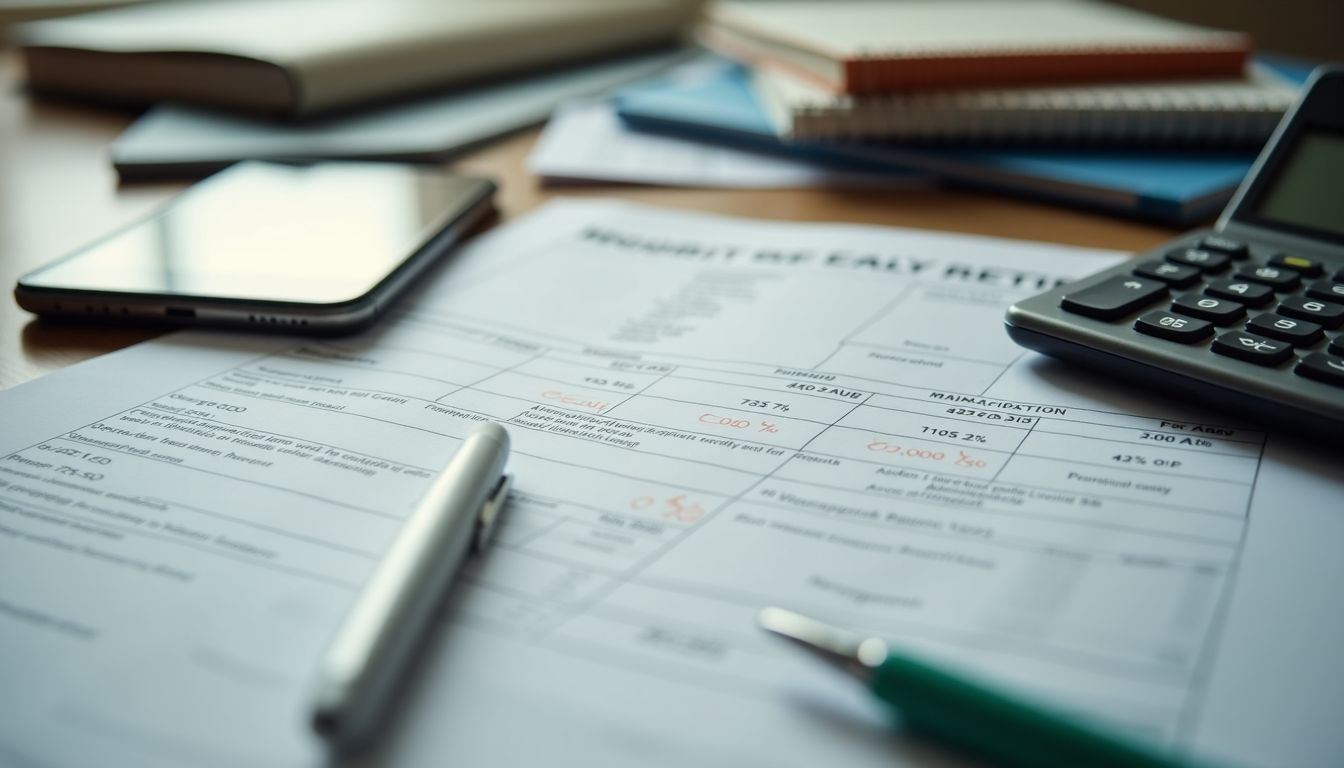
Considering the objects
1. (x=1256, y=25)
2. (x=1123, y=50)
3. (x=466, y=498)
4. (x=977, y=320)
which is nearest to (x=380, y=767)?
(x=466, y=498)

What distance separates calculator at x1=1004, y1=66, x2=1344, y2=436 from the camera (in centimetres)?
36

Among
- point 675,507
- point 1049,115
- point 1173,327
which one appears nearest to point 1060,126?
point 1049,115

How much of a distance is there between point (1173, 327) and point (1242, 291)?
0.05 meters

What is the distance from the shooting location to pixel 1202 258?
445 millimetres

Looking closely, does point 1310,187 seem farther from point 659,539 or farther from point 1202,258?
point 659,539

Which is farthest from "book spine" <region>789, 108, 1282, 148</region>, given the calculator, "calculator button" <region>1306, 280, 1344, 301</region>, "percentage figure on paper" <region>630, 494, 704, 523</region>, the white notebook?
"percentage figure on paper" <region>630, 494, 704, 523</region>

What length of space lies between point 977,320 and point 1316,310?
0.13m

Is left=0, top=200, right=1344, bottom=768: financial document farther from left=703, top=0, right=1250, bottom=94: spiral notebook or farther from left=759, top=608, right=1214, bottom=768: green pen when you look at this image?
left=703, top=0, right=1250, bottom=94: spiral notebook

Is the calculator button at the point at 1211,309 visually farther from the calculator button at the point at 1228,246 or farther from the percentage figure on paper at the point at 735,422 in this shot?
the percentage figure on paper at the point at 735,422

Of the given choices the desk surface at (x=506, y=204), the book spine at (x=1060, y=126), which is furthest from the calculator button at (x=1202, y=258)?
the book spine at (x=1060, y=126)

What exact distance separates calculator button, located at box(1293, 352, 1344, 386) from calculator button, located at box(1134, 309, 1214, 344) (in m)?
0.04

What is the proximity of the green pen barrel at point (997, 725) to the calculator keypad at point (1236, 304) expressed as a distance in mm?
196

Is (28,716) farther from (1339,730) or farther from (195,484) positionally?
(1339,730)

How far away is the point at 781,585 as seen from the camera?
291 mm
